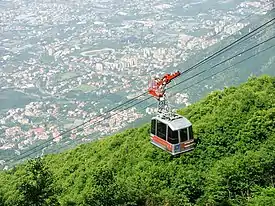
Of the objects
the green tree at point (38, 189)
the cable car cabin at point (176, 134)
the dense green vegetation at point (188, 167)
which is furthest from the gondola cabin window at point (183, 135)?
the green tree at point (38, 189)

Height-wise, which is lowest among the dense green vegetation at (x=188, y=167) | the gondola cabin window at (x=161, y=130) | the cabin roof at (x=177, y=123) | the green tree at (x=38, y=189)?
the dense green vegetation at (x=188, y=167)

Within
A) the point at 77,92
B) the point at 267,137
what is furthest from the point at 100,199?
the point at 77,92

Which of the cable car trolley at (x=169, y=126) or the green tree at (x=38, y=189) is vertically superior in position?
the cable car trolley at (x=169, y=126)

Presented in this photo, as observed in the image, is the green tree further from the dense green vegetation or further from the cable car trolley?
the cable car trolley

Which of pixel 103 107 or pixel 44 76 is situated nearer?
pixel 103 107

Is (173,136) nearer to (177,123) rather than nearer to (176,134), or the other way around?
(176,134)

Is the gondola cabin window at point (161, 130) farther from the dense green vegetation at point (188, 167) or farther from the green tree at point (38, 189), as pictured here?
the green tree at point (38, 189)

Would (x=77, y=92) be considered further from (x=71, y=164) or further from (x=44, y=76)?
(x=71, y=164)
